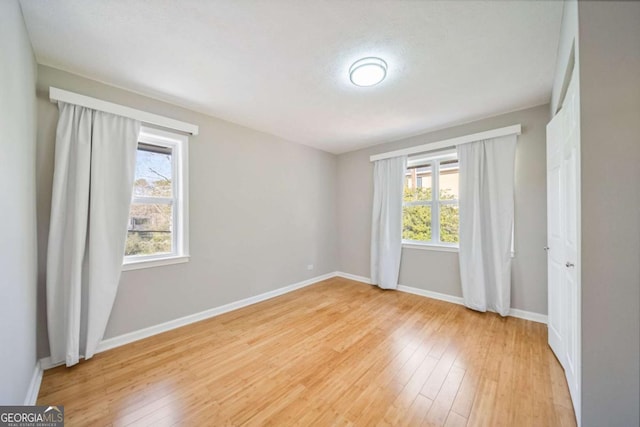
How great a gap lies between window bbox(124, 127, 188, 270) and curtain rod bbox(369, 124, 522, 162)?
10.0ft

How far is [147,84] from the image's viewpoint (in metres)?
2.25

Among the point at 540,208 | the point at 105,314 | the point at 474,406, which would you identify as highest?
the point at 540,208

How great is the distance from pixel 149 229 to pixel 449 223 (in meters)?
4.03

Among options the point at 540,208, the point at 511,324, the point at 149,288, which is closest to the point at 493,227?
the point at 540,208

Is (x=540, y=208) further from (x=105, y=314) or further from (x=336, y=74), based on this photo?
(x=105, y=314)

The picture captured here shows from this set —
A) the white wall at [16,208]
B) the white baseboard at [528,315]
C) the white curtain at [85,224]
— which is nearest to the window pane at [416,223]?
the white baseboard at [528,315]

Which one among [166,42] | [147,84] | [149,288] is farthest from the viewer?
[149,288]

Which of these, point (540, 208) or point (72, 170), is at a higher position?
point (72, 170)

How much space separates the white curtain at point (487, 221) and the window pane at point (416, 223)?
55cm

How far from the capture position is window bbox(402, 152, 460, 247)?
3471 mm

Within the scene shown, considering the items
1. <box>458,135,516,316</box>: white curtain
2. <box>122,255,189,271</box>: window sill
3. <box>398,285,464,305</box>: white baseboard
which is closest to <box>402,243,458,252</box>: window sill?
<box>458,135,516,316</box>: white curtain

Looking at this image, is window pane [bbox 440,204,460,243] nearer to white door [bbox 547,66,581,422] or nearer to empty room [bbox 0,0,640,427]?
empty room [bbox 0,0,640,427]

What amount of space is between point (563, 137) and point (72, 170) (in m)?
4.11

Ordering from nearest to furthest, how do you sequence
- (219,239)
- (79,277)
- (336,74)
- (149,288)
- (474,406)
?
(474,406), (79,277), (336,74), (149,288), (219,239)
